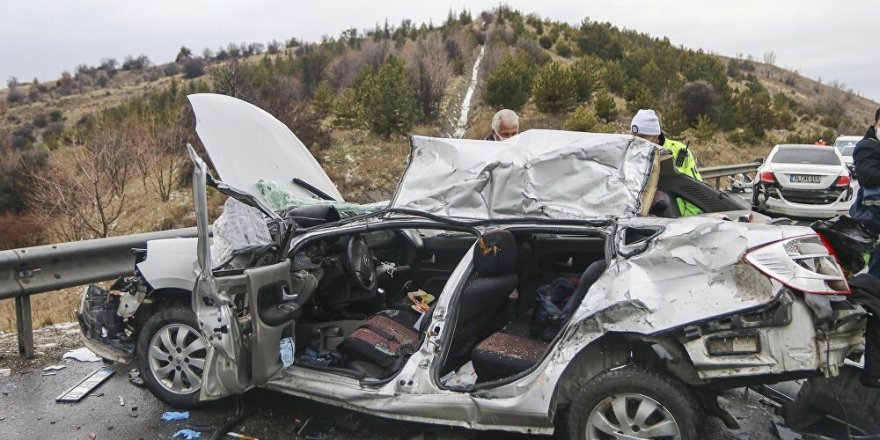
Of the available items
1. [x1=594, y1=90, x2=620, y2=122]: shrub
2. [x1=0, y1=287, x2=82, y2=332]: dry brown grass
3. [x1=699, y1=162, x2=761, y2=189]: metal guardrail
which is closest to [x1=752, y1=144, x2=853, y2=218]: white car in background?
[x1=699, y1=162, x2=761, y2=189]: metal guardrail

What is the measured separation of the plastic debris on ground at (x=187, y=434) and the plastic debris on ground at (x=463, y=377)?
1.56 metres

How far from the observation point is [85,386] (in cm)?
452

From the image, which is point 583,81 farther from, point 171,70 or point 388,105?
point 171,70

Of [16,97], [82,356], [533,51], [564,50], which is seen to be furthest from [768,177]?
[16,97]

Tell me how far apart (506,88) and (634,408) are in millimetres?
19684

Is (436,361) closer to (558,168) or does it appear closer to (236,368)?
(236,368)

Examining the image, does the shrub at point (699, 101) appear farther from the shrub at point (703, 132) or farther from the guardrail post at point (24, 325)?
the guardrail post at point (24, 325)

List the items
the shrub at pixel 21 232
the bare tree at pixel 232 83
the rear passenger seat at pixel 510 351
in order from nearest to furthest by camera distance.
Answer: the rear passenger seat at pixel 510 351
the shrub at pixel 21 232
the bare tree at pixel 232 83

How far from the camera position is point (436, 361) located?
132 inches

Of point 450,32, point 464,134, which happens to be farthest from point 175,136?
point 450,32

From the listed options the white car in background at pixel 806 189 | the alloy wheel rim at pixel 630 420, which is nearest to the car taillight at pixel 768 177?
the white car in background at pixel 806 189

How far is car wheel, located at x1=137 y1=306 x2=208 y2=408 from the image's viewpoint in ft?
13.3

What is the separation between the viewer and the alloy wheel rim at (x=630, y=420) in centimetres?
293

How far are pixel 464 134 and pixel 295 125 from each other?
5656 mm
